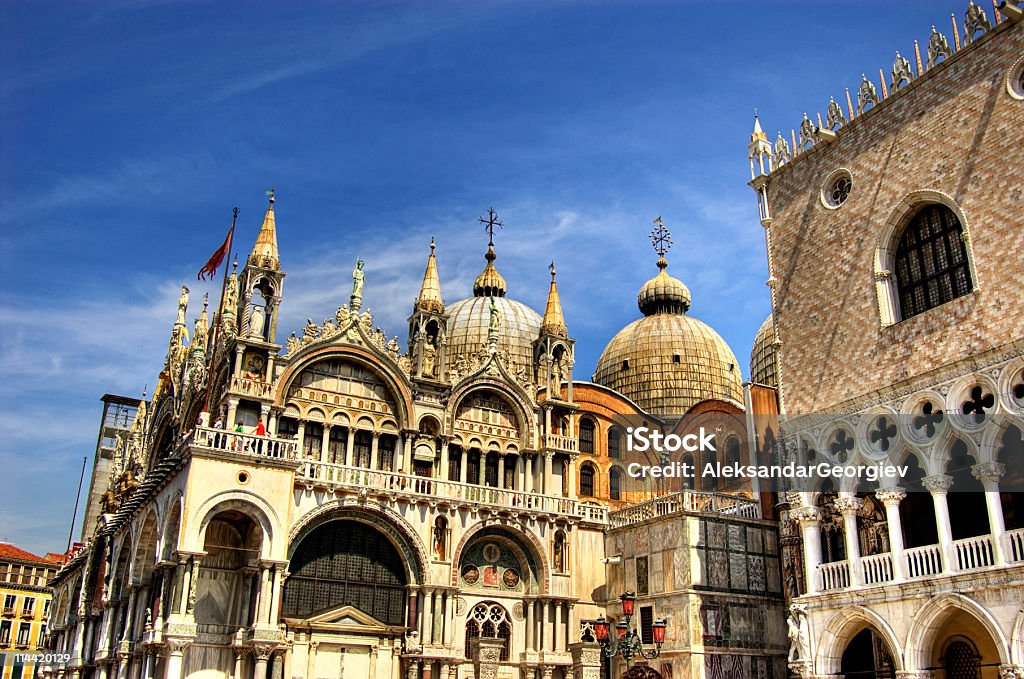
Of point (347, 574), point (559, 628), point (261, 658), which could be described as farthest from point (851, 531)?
point (261, 658)

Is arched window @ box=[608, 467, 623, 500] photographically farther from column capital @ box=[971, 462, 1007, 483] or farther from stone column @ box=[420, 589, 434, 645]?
column capital @ box=[971, 462, 1007, 483]

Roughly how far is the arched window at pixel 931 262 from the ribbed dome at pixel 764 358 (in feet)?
66.3

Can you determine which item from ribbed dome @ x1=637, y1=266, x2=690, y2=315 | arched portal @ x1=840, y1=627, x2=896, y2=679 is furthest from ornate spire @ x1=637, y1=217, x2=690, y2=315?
arched portal @ x1=840, y1=627, x2=896, y2=679

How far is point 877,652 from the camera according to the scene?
2475 cm

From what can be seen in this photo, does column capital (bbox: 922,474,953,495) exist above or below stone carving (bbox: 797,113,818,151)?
below

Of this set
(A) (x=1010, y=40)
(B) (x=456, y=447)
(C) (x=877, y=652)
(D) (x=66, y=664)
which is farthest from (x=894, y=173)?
(D) (x=66, y=664)

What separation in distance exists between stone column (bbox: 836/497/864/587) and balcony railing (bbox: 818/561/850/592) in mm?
266

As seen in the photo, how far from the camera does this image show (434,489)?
29.2 m

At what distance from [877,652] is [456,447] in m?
14.3

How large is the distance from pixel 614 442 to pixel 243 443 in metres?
19.9

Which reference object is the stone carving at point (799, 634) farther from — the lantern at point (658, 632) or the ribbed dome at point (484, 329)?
the ribbed dome at point (484, 329)

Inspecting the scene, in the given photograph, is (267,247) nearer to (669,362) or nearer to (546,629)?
(546,629)

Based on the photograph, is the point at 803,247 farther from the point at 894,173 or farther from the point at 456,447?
the point at 456,447

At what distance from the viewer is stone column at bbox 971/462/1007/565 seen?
67.2 ft
